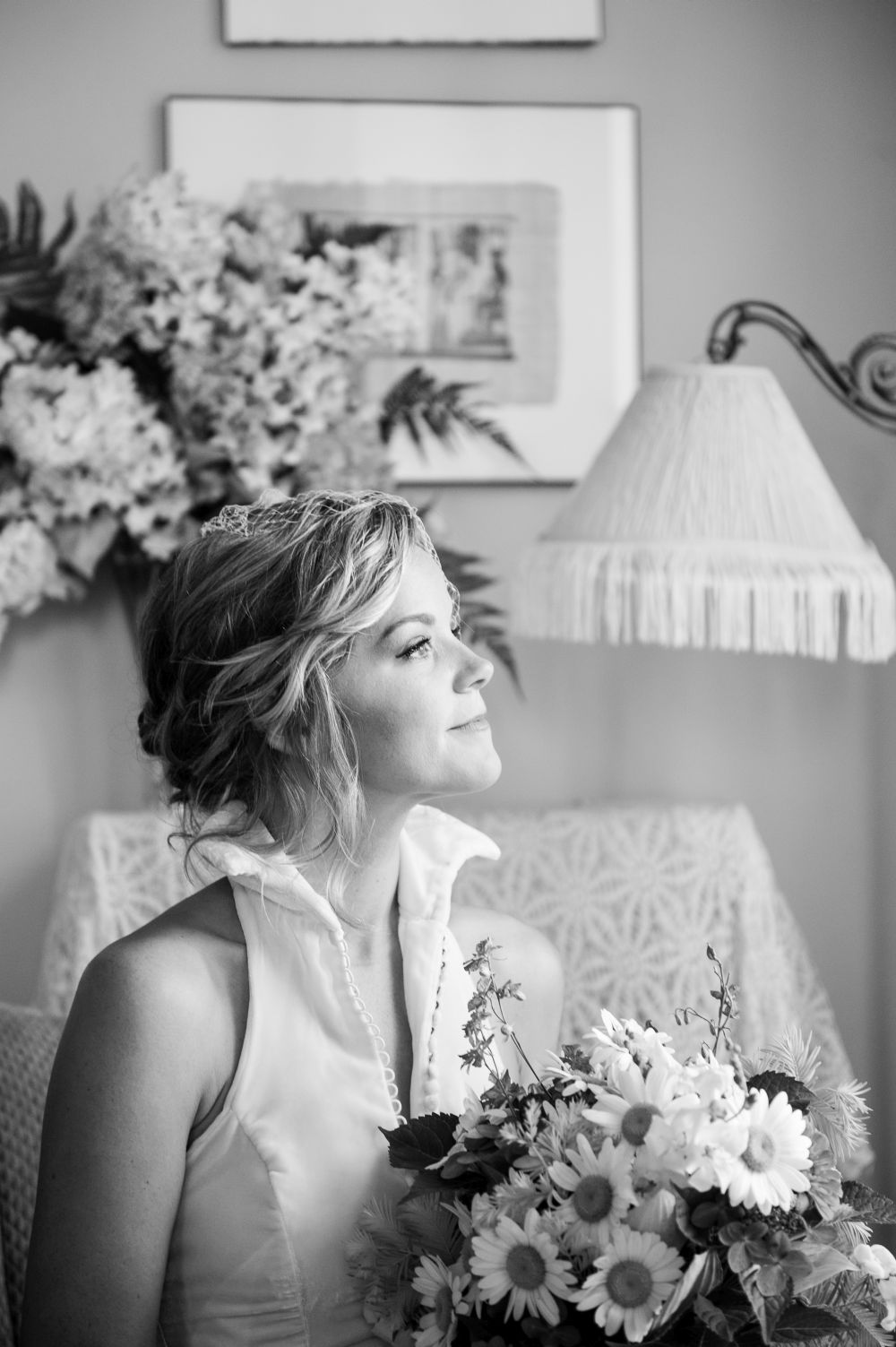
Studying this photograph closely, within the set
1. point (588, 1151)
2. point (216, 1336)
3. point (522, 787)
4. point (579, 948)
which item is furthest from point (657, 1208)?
point (522, 787)

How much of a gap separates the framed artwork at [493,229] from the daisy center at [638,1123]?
1648mm

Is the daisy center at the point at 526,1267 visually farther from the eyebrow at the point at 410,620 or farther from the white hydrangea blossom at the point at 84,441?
the white hydrangea blossom at the point at 84,441

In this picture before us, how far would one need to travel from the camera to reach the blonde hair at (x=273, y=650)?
1400mm

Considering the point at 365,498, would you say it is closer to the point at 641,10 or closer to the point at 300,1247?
the point at 300,1247

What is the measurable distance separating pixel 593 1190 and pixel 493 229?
6.29 ft

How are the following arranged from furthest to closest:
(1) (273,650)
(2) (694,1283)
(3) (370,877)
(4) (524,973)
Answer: (4) (524,973)
(3) (370,877)
(1) (273,650)
(2) (694,1283)

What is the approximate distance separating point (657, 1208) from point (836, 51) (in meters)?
2.25

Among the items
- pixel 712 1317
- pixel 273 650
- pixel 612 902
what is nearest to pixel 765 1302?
pixel 712 1317

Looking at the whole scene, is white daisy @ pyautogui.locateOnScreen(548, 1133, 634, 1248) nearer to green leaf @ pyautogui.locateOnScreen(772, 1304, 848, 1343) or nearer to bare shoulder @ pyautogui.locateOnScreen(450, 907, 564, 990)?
green leaf @ pyautogui.locateOnScreen(772, 1304, 848, 1343)

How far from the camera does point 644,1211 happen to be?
1.05 m

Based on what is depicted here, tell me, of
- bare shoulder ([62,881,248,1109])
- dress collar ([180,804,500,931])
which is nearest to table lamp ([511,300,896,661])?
dress collar ([180,804,500,931])

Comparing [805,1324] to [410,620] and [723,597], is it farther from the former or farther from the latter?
[723,597]

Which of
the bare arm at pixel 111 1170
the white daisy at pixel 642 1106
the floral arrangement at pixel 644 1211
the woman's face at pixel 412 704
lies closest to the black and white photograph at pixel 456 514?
the woman's face at pixel 412 704

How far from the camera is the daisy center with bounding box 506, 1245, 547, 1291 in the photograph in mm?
1074
